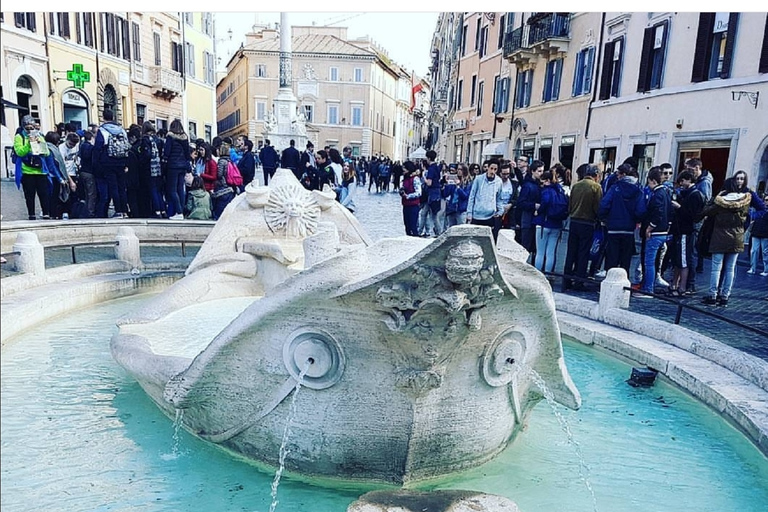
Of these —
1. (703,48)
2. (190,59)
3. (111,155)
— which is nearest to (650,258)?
(111,155)

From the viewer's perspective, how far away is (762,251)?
8984 mm

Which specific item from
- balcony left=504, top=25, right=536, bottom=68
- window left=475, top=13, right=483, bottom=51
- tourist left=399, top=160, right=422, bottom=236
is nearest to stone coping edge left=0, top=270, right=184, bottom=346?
tourist left=399, top=160, right=422, bottom=236

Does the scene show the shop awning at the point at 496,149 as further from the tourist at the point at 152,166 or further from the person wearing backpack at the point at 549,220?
the tourist at the point at 152,166

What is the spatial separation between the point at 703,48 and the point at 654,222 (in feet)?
27.6

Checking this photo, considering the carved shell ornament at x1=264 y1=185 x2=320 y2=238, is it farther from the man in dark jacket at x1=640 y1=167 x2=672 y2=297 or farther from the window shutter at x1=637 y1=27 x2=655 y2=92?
the window shutter at x1=637 y1=27 x2=655 y2=92

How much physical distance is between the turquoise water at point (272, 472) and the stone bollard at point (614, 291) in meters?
1.29

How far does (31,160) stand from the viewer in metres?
8.13

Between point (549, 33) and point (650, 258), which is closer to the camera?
point (650, 258)

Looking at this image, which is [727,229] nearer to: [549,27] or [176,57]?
[549,27]

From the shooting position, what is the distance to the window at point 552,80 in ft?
65.6

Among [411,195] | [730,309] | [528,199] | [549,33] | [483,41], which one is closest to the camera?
[730,309]

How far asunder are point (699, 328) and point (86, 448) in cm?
499

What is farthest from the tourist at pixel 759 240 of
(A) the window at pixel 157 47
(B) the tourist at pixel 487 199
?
(A) the window at pixel 157 47

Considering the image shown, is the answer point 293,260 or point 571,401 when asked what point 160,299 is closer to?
point 293,260
